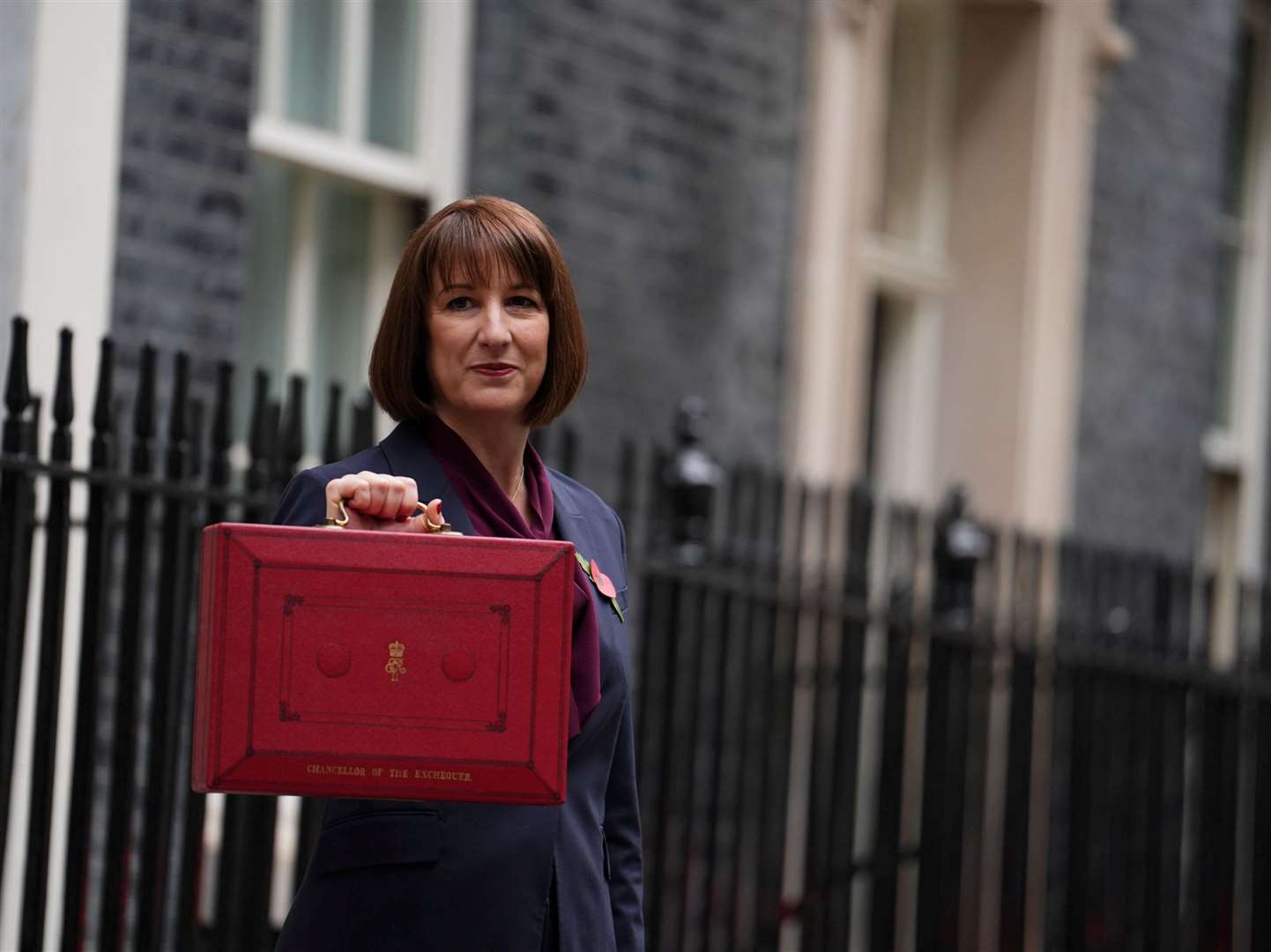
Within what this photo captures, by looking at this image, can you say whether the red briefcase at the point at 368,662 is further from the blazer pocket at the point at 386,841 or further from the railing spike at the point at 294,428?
the railing spike at the point at 294,428

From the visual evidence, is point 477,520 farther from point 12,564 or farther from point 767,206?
point 767,206

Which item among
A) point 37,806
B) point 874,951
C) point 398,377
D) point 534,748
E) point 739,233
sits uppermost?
point 739,233

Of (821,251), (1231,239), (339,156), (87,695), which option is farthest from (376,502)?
(1231,239)

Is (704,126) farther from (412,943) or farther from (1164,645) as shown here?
(412,943)

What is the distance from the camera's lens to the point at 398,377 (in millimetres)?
3035

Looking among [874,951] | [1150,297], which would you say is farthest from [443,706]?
[1150,297]

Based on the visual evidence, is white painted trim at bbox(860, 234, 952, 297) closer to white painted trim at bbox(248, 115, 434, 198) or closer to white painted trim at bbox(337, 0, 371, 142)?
white painted trim at bbox(248, 115, 434, 198)

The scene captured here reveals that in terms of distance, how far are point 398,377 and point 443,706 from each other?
1.63ft

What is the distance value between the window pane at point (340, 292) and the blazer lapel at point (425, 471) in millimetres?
3507

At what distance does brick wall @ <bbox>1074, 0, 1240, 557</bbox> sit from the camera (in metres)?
10.0

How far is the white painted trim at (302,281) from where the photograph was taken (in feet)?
21.3

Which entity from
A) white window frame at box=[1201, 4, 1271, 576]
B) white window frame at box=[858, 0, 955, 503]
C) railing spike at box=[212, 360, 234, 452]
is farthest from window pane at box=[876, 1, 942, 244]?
railing spike at box=[212, 360, 234, 452]

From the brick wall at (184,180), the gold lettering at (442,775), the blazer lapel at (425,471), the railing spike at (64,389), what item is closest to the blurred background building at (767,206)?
the brick wall at (184,180)

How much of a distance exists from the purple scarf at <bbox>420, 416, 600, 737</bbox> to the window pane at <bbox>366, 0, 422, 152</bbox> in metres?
3.85
